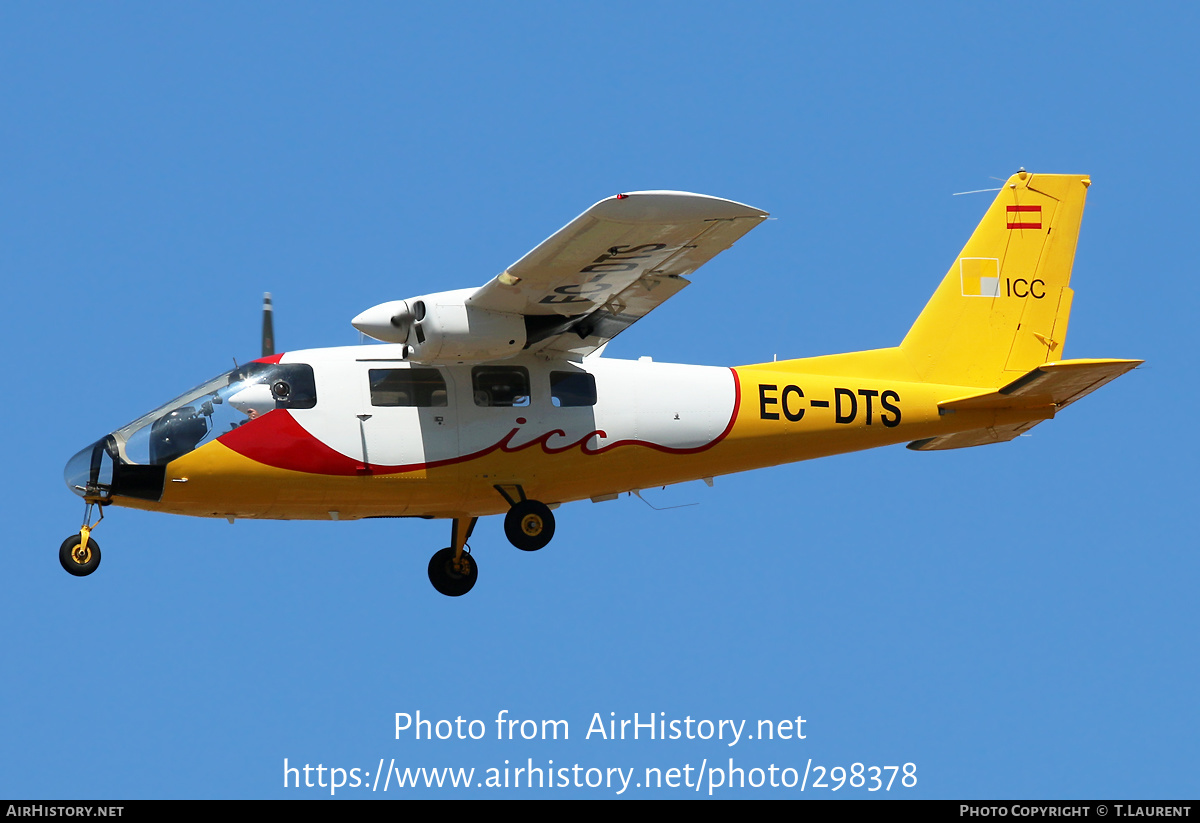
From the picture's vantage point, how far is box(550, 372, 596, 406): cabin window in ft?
62.5

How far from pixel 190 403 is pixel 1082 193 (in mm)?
11495

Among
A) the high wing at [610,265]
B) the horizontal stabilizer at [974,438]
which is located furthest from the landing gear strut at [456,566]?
the horizontal stabilizer at [974,438]

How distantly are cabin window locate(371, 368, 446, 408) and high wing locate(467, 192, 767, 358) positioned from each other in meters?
1.07

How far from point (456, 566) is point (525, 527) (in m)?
1.79

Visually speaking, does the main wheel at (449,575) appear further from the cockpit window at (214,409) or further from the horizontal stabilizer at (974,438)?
the horizontal stabilizer at (974,438)

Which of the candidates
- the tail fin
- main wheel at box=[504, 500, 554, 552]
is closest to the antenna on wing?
main wheel at box=[504, 500, 554, 552]

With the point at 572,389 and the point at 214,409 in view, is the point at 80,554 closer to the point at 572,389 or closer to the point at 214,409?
the point at 214,409

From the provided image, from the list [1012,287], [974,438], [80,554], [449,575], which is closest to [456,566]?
[449,575]

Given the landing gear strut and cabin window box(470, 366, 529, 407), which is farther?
the landing gear strut

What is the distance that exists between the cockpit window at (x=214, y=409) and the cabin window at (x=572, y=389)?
8.92 ft

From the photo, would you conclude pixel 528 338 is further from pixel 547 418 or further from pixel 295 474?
pixel 295 474

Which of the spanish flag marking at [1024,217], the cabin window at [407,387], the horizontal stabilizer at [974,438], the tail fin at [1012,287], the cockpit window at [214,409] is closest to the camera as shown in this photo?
the cockpit window at [214,409]

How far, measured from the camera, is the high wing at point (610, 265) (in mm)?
16234

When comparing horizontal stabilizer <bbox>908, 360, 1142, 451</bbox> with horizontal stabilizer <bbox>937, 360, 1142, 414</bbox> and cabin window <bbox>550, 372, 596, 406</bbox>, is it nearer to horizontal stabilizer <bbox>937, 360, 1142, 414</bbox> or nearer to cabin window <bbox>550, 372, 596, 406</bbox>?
horizontal stabilizer <bbox>937, 360, 1142, 414</bbox>
